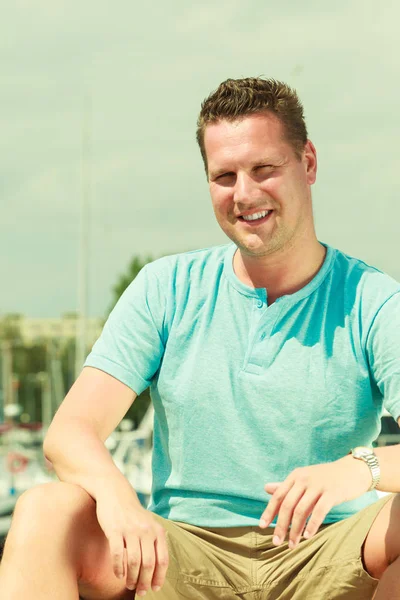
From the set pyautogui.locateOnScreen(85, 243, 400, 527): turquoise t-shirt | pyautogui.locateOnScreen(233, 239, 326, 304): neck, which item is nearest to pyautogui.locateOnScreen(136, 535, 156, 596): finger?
pyautogui.locateOnScreen(85, 243, 400, 527): turquoise t-shirt

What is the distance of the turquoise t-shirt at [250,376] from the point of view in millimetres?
3225

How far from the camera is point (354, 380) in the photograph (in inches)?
128

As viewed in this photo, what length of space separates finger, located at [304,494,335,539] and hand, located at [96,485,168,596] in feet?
1.26

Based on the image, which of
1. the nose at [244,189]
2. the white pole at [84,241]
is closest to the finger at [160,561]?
the nose at [244,189]

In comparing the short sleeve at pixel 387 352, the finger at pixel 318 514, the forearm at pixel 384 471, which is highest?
the short sleeve at pixel 387 352

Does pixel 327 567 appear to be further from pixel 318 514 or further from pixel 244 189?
pixel 244 189

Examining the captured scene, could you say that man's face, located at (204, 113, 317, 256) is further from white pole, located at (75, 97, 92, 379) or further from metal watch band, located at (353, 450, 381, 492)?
white pole, located at (75, 97, 92, 379)

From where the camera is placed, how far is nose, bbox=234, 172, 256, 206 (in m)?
3.38

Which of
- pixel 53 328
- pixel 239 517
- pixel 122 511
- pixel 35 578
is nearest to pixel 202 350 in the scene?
pixel 239 517

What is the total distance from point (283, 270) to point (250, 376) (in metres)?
0.43

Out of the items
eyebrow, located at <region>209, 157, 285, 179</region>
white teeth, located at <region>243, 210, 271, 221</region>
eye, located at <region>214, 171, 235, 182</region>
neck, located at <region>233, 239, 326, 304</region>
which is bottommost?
neck, located at <region>233, 239, 326, 304</region>

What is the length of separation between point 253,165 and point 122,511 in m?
1.24

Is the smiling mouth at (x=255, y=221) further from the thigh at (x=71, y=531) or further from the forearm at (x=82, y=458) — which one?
the thigh at (x=71, y=531)

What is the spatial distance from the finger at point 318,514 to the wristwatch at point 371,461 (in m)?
0.19
